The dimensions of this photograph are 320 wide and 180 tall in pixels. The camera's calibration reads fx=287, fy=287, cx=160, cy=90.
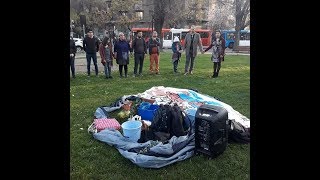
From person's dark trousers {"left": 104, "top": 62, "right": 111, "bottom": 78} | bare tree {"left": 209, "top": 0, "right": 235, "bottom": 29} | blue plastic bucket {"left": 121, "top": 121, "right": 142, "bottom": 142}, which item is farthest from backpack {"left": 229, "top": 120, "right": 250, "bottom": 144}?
bare tree {"left": 209, "top": 0, "right": 235, "bottom": 29}

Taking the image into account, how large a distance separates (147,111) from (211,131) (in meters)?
1.93

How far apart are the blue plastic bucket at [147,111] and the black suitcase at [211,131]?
5.13ft

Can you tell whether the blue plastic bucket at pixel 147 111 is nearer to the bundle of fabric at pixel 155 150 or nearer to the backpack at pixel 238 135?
the bundle of fabric at pixel 155 150

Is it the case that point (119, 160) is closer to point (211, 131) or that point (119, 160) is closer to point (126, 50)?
point (211, 131)

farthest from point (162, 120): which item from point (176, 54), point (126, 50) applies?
point (176, 54)

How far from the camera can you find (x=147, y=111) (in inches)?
227

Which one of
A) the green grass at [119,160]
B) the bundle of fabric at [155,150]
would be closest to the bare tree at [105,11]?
the green grass at [119,160]

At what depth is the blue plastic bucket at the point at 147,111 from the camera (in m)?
5.72

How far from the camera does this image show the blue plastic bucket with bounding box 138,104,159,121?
18.8 feet

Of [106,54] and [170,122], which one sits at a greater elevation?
[106,54]

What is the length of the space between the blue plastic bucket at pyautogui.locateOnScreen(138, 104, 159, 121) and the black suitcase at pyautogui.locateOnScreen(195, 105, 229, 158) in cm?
156

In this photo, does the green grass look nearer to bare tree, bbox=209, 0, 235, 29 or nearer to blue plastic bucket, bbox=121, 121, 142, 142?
blue plastic bucket, bbox=121, 121, 142, 142
